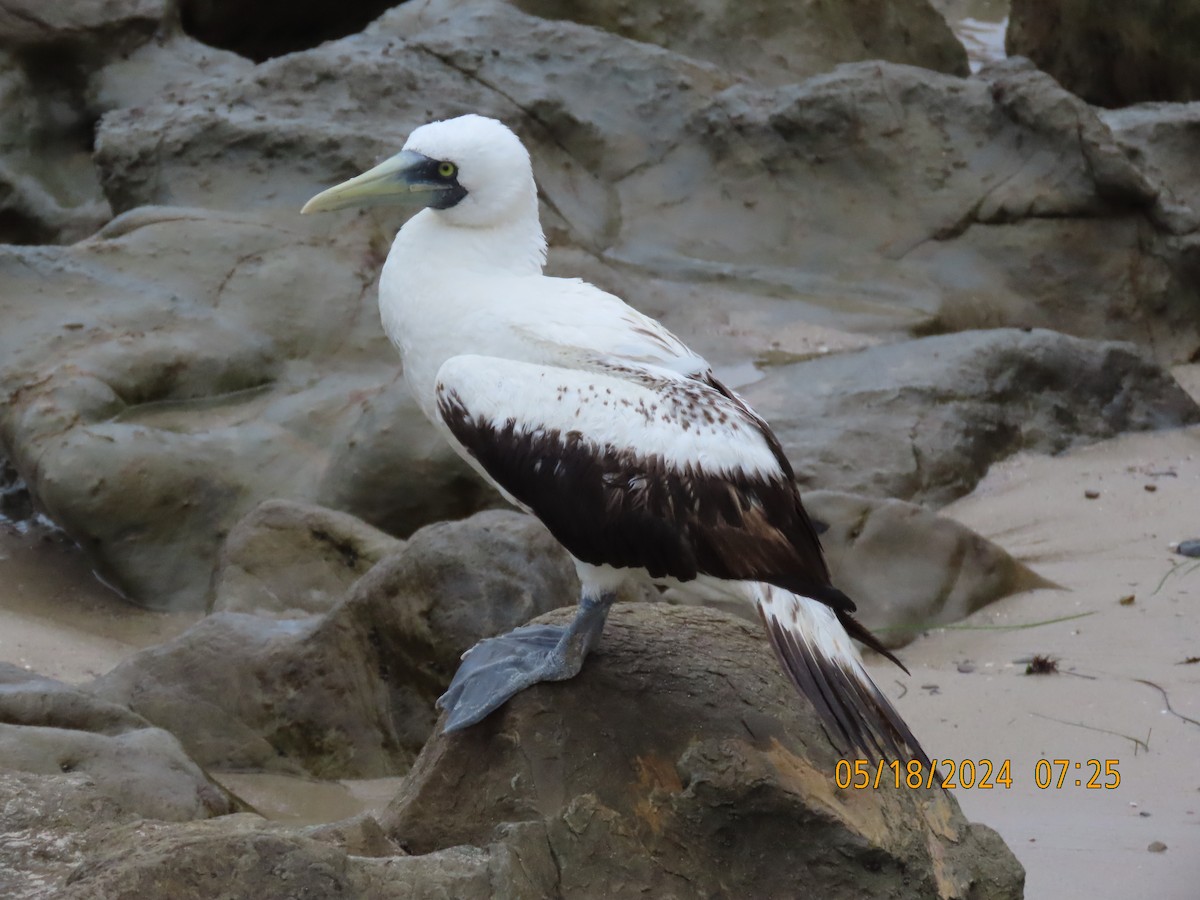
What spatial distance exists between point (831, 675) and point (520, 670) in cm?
93

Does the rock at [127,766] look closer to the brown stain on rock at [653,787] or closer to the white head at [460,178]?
the brown stain on rock at [653,787]

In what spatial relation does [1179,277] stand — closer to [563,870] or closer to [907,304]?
[907,304]

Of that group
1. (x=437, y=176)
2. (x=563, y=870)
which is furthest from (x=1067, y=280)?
(x=563, y=870)

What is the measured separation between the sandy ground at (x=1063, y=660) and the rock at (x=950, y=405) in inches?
6.8

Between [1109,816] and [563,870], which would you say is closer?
[563,870]

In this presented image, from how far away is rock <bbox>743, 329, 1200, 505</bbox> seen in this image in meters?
7.35

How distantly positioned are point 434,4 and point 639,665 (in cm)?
718

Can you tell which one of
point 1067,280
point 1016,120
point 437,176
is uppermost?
point 437,176

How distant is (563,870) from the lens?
3.29 metres

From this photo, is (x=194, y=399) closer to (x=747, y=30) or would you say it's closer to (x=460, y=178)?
(x=460, y=178)

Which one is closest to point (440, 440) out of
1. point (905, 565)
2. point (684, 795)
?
point (905, 565)

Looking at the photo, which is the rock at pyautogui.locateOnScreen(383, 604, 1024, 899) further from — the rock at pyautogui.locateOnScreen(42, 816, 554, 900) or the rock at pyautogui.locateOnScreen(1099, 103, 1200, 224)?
the rock at pyautogui.locateOnScreen(1099, 103, 1200, 224)

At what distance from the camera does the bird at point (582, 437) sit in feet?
11.4
